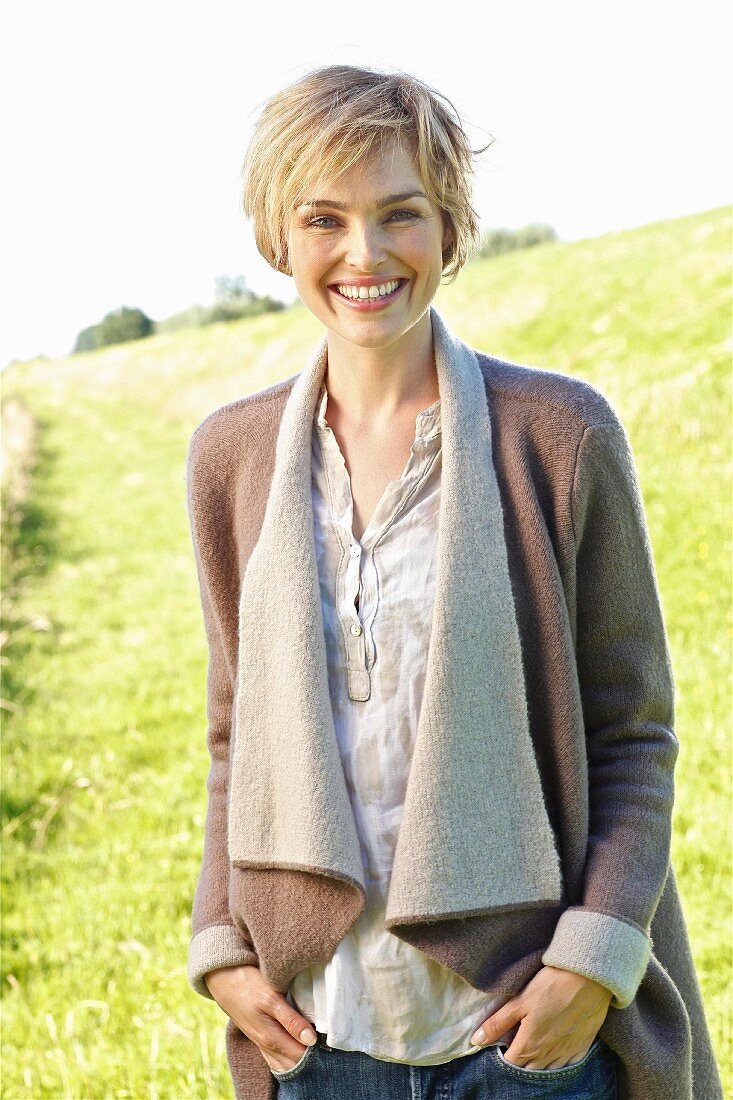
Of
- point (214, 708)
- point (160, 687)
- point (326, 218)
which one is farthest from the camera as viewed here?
point (160, 687)

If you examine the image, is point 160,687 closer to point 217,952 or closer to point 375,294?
point 217,952

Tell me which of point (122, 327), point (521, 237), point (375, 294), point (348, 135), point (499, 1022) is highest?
point (122, 327)

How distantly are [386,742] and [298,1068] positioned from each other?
589mm

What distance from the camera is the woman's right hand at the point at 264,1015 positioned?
1.93 metres

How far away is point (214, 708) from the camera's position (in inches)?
87.5

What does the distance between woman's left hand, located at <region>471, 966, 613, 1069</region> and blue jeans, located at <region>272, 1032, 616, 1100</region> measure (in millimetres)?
31

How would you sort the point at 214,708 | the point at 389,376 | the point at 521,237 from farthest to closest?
the point at 521,237
the point at 214,708
the point at 389,376

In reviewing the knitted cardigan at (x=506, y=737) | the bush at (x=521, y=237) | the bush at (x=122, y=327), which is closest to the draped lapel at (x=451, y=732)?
the knitted cardigan at (x=506, y=737)

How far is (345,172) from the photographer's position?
1821mm

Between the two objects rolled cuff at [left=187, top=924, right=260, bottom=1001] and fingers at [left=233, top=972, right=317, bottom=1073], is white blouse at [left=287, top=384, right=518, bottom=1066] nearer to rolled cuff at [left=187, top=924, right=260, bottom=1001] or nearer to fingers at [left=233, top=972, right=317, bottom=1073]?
fingers at [left=233, top=972, right=317, bottom=1073]

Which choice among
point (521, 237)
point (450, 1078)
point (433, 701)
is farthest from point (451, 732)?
point (521, 237)

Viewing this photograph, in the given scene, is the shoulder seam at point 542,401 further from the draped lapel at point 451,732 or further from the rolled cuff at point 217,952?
the rolled cuff at point 217,952

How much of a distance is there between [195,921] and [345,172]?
135 centimetres

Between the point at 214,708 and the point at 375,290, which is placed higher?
the point at 375,290
